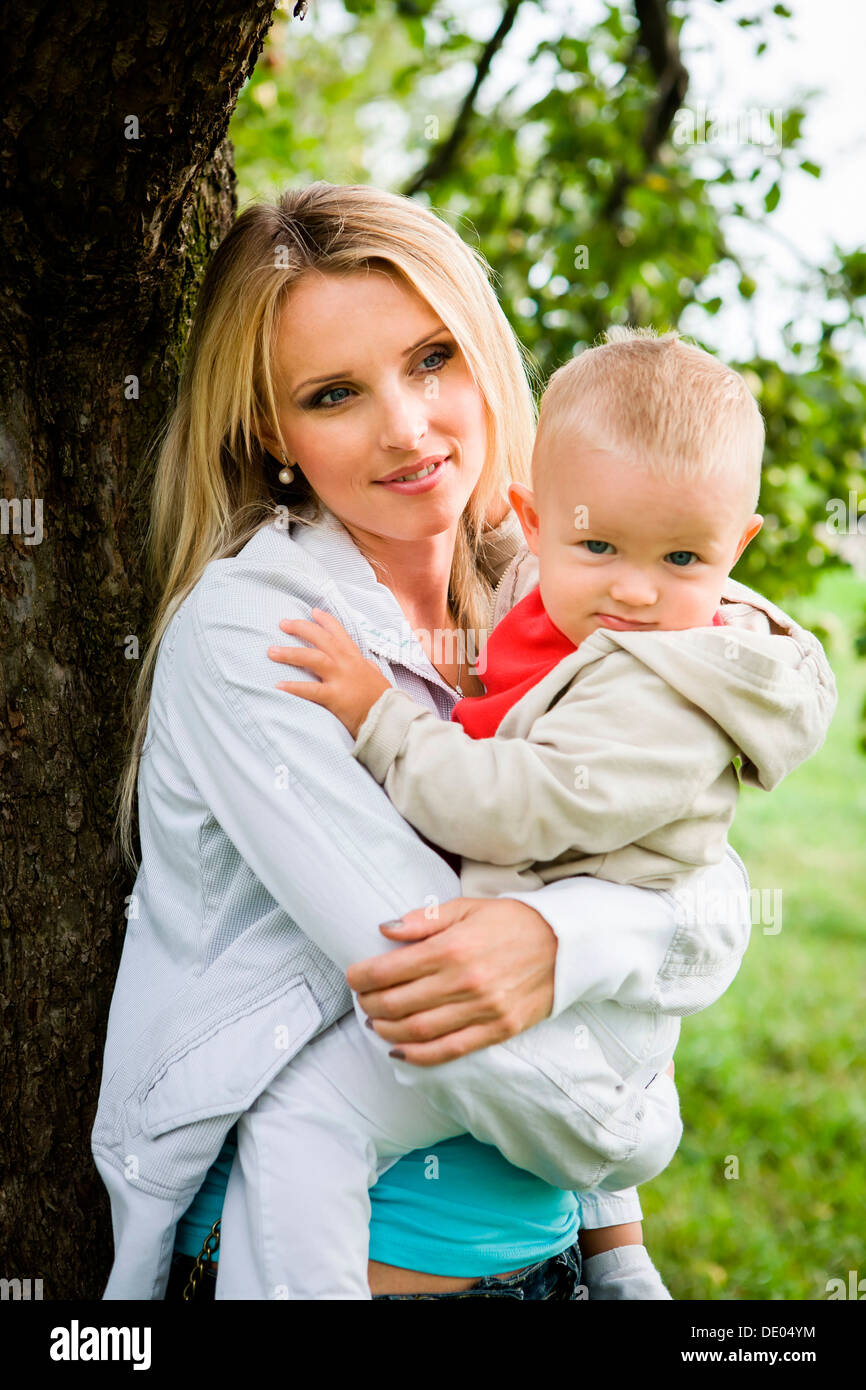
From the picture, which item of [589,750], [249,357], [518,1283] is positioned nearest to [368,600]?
[249,357]

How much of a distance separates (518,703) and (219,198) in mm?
1205

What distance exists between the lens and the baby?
1601mm

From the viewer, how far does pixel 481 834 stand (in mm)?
1612

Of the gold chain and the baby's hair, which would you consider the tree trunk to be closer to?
the gold chain

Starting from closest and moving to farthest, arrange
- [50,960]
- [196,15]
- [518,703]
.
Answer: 1. [196,15]
2. [518,703]
3. [50,960]

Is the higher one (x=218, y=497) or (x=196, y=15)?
(x=196, y=15)

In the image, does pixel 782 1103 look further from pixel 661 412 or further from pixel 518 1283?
pixel 661 412

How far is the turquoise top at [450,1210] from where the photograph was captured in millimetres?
1752

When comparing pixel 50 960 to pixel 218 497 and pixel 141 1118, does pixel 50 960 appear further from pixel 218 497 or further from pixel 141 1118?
pixel 218 497

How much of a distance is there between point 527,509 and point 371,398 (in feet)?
1.12

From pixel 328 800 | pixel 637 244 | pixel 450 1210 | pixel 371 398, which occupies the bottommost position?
pixel 450 1210

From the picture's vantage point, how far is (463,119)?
4.25 m

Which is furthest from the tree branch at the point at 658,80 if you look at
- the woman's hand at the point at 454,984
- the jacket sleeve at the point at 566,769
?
the woman's hand at the point at 454,984
